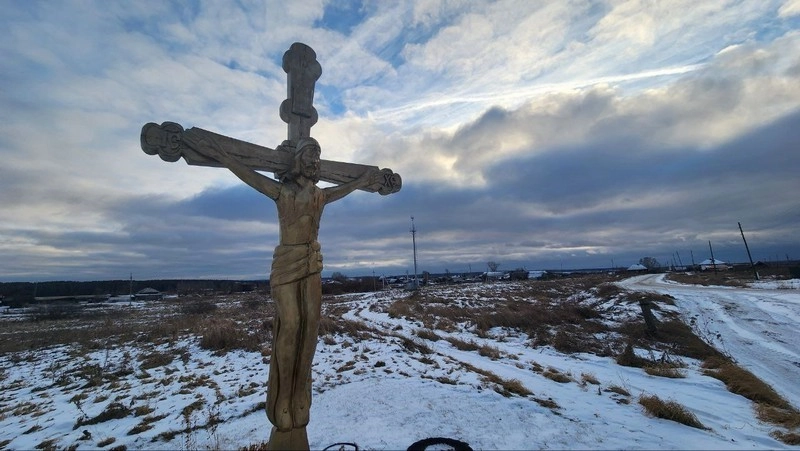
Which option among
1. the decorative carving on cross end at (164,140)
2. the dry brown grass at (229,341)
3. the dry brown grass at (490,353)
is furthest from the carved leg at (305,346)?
the dry brown grass at (229,341)

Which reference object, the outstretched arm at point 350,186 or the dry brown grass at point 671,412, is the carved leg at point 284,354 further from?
the dry brown grass at point 671,412

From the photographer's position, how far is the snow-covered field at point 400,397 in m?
4.77

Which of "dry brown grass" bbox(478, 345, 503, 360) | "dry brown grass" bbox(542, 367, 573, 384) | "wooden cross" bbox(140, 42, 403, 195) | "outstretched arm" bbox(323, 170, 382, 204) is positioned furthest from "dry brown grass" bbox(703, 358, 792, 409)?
"outstretched arm" bbox(323, 170, 382, 204)

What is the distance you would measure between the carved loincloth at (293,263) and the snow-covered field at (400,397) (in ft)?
7.78

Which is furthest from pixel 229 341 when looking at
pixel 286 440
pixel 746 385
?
pixel 746 385

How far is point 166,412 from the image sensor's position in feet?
22.0

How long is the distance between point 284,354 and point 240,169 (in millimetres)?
1821

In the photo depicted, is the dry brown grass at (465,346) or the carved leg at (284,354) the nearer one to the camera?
the carved leg at (284,354)

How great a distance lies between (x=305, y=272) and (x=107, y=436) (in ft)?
16.8

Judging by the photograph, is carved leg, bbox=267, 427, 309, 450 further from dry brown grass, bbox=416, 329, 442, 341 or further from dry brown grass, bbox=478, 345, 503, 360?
dry brown grass, bbox=416, 329, 442, 341

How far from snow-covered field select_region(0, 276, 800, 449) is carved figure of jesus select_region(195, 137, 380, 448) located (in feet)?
4.54

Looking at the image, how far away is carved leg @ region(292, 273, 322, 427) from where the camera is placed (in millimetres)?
3451

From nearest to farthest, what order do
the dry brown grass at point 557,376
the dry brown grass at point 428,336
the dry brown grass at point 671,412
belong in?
1. the dry brown grass at point 671,412
2. the dry brown grass at point 557,376
3. the dry brown grass at point 428,336

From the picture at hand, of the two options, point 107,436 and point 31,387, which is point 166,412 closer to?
point 107,436
